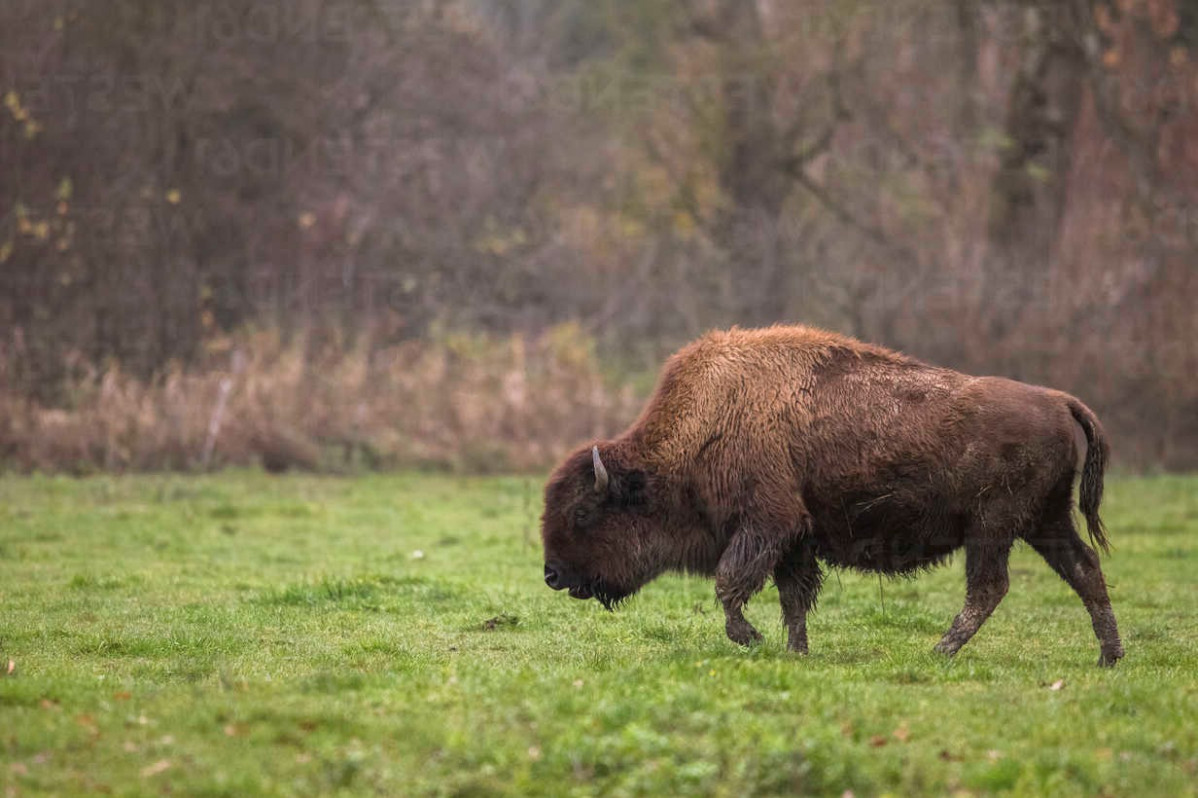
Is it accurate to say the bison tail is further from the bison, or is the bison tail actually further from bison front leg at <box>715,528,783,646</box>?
bison front leg at <box>715,528,783,646</box>

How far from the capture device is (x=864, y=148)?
3303cm

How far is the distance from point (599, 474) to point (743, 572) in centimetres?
117

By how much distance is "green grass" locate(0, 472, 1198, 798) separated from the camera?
6.70 metres

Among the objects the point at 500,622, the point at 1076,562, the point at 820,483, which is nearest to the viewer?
the point at 820,483

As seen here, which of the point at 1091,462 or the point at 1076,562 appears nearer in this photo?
the point at 1091,462

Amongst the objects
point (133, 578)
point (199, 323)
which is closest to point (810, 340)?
point (133, 578)

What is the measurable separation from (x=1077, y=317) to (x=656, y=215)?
1216cm

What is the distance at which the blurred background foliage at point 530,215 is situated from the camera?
→ 2442 cm

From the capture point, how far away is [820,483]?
978 cm

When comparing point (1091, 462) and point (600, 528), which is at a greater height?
point (1091, 462)

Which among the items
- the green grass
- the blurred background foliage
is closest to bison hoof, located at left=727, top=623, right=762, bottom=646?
the green grass

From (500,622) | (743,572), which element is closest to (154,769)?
(743,572)

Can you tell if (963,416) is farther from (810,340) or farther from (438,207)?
(438,207)

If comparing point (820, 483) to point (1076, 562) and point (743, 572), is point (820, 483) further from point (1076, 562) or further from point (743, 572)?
point (1076, 562)
